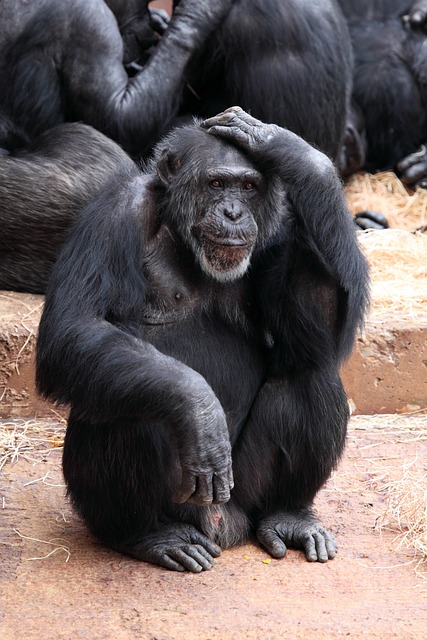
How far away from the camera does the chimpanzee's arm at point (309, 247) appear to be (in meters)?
3.49

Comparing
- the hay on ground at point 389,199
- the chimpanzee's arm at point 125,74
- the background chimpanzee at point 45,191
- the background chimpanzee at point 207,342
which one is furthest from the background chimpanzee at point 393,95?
the background chimpanzee at point 207,342

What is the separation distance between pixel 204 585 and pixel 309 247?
106cm

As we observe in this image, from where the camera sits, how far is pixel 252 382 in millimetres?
3748

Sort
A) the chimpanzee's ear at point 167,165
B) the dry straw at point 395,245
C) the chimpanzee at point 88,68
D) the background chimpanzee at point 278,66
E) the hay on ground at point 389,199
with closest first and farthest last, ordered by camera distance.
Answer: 1. the chimpanzee's ear at point 167,165
2. the chimpanzee at point 88,68
3. the dry straw at point 395,245
4. the background chimpanzee at point 278,66
5. the hay on ground at point 389,199

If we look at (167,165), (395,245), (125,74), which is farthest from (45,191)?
(395,245)

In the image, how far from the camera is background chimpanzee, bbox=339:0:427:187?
7.96 m

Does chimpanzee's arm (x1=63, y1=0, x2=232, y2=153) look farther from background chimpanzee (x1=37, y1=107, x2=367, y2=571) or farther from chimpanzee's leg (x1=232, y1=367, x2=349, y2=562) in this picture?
chimpanzee's leg (x1=232, y1=367, x2=349, y2=562)

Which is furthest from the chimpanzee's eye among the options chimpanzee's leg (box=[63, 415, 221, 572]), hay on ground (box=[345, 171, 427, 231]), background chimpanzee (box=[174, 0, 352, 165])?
hay on ground (box=[345, 171, 427, 231])

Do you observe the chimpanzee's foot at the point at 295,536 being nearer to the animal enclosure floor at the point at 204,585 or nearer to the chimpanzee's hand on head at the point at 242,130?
the animal enclosure floor at the point at 204,585

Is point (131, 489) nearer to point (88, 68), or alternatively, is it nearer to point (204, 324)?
point (204, 324)

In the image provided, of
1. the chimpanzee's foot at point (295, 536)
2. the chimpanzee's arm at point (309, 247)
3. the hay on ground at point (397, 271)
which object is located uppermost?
the chimpanzee's arm at point (309, 247)

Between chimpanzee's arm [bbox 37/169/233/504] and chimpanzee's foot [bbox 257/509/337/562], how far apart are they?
0.51 m

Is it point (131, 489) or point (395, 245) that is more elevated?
point (131, 489)

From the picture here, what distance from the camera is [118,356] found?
328 centimetres
